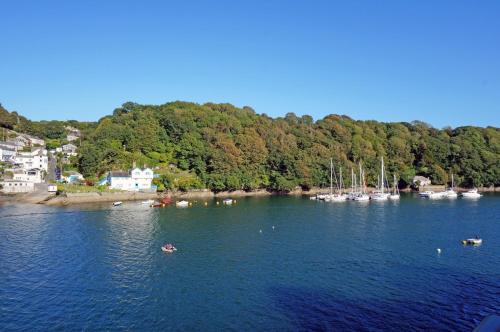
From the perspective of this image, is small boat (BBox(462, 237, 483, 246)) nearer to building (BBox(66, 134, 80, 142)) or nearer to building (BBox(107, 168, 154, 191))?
building (BBox(107, 168, 154, 191))

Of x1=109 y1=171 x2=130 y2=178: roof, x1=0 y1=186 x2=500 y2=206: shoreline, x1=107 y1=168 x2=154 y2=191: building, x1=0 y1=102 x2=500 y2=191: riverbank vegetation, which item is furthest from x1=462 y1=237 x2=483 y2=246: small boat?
x1=109 y1=171 x2=130 y2=178: roof

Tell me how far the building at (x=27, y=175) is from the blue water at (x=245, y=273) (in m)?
31.5

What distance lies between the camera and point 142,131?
110m

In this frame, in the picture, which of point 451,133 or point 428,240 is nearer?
point 428,240

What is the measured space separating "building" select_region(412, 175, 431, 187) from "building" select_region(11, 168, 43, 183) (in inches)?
4338

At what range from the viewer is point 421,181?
12056 centimetres

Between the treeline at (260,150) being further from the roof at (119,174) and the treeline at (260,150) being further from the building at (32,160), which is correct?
the building at (32,160)

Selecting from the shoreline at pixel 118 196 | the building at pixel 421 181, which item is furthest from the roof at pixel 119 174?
the building at pixel 421 181

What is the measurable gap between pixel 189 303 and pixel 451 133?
15808 centimetres

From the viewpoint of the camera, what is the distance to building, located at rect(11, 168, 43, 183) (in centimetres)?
8997

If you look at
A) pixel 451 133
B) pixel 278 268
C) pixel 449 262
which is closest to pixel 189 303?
pixel 278 268

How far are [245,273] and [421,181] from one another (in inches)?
4045

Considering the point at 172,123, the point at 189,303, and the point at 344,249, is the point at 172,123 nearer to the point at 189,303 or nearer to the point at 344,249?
the point at 344,249

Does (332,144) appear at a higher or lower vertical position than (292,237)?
higher
